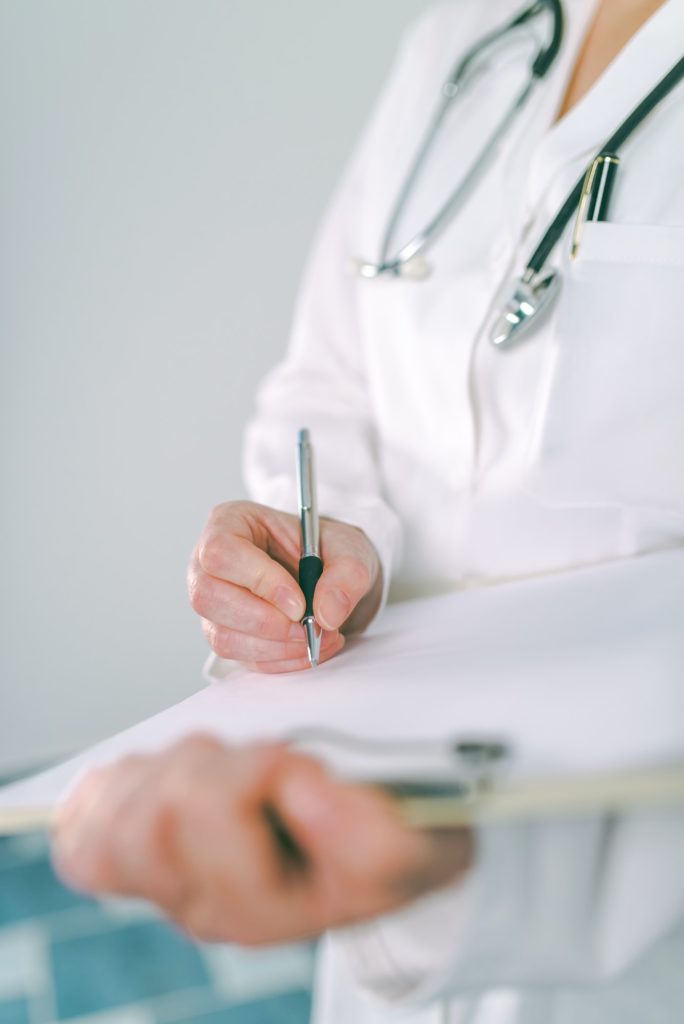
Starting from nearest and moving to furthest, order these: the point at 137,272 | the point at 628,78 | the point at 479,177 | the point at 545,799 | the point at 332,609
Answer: the point at 545,799, the point at 332,609, the point at 628,78, the point at 479,177, the point at 137,272

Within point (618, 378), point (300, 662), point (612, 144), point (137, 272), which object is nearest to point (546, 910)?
point (300, 662)

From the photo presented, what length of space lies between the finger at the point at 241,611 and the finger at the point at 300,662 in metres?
0.01

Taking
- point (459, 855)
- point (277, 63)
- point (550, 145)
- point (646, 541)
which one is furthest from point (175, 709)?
point (277, 63)

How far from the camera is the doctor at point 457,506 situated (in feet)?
1.01

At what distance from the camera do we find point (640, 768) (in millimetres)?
313

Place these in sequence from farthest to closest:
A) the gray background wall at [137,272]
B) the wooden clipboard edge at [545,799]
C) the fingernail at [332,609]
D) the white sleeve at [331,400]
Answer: the gray background wall at [137,272], the white sleeve at [331,400], the fingernail at [332,609], the wooden clipboard edge at [545,799]

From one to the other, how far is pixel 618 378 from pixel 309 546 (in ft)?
0.78

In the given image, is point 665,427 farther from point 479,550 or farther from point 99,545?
point 99,545

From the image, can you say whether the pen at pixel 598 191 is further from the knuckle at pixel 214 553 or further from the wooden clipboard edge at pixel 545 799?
the wooden clipboard edge at pixel 545 799

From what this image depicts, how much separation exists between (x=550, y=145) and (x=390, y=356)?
0.21 meters

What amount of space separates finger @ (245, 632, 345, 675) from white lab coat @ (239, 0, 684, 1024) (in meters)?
0.11

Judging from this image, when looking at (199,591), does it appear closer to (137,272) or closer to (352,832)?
(352,832)

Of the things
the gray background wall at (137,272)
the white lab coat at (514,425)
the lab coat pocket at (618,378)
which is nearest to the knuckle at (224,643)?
the white lab coat at (514,425)

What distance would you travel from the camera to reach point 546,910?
0.37 m
